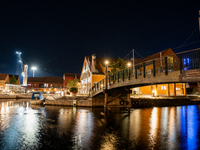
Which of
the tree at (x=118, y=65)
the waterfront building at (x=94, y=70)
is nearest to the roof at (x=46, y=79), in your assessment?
the waterfront building at (x=94, y=70)

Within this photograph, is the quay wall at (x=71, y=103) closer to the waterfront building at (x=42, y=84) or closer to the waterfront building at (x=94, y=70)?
the waterfront building at (x=94, y=70)

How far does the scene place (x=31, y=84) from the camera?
96.9 meters

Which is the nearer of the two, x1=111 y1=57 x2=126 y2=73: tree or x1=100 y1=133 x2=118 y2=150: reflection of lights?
x1=100 y1=133 x2=118 y2=150: reflection of lights

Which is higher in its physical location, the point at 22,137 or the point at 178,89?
the point at 178,89

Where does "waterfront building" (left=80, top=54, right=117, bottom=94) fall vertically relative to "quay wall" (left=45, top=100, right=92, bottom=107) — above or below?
above

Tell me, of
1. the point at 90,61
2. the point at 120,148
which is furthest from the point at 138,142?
the point at 90,61

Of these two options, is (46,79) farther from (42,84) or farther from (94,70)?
(94,70)

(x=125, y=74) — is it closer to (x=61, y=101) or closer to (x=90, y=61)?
(x=61, y=101)

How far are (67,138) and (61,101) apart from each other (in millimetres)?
23275

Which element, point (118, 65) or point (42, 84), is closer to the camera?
point (118, 65)

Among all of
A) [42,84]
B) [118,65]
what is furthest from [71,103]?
[42,84]

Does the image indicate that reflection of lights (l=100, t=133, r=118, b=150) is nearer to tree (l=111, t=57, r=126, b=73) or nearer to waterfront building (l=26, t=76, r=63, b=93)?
tree (l=111, t=57, r=126, b=73)

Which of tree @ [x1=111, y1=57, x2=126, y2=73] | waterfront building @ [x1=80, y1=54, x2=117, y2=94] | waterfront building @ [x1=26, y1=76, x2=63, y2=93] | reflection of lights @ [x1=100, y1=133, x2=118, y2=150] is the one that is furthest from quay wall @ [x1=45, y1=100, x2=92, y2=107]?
waterfront building @ [x1=26, y1=76, x2=63, y2=93]

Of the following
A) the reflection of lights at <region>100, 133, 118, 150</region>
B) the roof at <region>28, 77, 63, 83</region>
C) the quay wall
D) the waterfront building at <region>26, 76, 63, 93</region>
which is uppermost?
the roof at <region>28, 77, 63, 83</region>
